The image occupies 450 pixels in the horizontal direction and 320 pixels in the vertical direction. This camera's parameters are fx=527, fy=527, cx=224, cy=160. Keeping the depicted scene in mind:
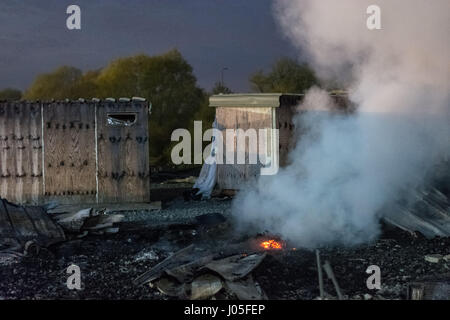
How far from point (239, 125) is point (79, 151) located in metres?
4.20

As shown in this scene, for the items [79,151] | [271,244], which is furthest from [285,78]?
[271,244]

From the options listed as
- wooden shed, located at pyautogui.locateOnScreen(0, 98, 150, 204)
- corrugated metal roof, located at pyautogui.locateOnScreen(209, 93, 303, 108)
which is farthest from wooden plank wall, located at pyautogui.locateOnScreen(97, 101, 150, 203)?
corrugated metal roof, located at pyautogui.locateOnScreen(209, 93, 303, 108)

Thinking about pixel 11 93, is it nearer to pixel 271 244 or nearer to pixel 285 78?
pixel 285 78

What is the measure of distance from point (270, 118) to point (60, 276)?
7572 millimetres

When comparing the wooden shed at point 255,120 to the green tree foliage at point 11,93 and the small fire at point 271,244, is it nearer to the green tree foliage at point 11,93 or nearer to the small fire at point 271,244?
the small fire at point 271,244

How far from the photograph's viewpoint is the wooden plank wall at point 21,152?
1234 cm

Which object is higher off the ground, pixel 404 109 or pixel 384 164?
pixel 404 109

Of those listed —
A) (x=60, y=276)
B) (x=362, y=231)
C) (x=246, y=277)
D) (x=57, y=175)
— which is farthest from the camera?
(x=57, y=175)

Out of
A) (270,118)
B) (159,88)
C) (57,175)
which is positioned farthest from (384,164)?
(159,88)

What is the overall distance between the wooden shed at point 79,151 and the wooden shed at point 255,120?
2.65 metres

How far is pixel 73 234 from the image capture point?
29.6 ft

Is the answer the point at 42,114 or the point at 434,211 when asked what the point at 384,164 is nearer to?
the point at 434,211

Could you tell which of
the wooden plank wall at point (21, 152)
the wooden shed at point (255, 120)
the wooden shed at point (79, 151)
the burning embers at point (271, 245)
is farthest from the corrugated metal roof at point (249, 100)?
the burning embers at point (271, 245)
